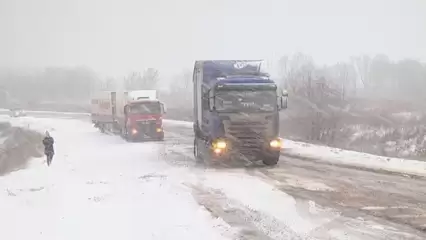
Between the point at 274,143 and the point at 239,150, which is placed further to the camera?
the point at 274,143

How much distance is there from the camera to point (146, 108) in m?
35.6

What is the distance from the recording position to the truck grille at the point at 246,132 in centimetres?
1839

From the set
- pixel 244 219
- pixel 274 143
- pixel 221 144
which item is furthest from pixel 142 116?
pixel 244 219

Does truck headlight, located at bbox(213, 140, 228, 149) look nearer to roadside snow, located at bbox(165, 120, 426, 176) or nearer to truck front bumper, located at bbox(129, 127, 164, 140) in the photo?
roadside snow, located at bbox(165, 120, 426, 176)

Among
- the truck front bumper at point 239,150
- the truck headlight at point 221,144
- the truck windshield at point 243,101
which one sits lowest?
the truck front bumper at point 239,150

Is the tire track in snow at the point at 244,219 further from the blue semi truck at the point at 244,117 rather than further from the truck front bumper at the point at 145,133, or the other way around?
the truck front bumper at the point at 145,133

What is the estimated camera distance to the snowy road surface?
31.3 ft

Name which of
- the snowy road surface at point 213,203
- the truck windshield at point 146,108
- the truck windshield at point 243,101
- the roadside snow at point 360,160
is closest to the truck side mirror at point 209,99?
the truck windshield at point 243,101

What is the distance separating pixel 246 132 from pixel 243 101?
110 cm

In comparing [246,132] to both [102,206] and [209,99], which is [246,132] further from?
[102,206]

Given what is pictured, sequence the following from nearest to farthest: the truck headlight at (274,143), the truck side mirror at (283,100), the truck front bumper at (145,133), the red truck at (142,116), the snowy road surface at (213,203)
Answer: the snowy road surface at (213,203), the truck headlight at (274,143), the truck side mirror at (283,100), the truck front bumper at (145,133), the red truck at (142,116)

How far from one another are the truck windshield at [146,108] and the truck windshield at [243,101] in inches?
692

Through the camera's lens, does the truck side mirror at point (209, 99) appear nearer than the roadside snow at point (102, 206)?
No

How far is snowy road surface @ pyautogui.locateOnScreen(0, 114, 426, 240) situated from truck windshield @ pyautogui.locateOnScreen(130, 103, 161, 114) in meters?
15.2
